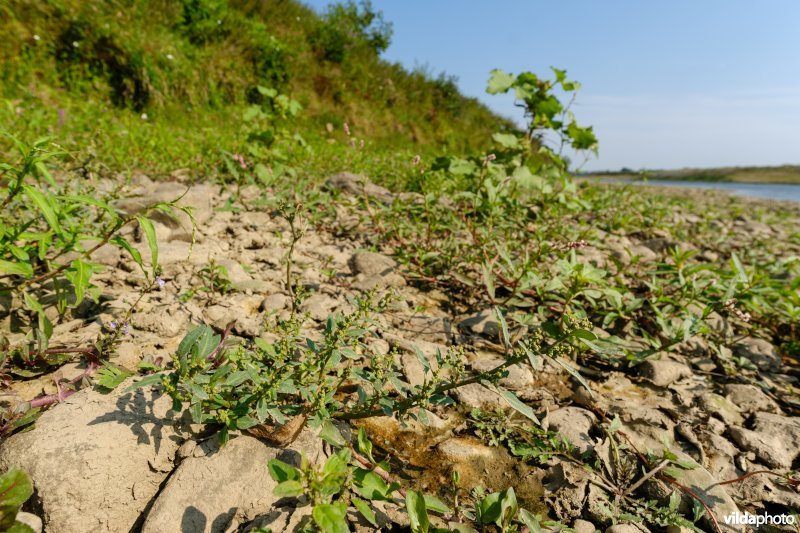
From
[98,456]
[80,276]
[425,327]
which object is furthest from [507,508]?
[80,276]

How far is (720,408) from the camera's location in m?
2.17

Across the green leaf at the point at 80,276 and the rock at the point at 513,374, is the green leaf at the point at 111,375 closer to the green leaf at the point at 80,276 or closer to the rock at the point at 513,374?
the green leaf at the point at 80,276

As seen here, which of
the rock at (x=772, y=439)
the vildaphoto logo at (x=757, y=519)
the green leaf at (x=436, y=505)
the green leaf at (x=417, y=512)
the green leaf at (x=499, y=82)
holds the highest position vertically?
the green leaf at (x=499, y=82)

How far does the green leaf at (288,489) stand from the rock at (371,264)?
1859mm

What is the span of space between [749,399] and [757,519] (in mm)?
877

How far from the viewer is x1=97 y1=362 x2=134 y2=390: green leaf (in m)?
1.62

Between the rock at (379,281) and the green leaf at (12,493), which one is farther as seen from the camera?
the rock at (379,281)

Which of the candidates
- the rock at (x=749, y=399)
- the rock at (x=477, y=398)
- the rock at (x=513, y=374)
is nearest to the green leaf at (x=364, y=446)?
the rock at (x=477, y=398)

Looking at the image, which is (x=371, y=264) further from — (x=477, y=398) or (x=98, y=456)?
(x=98, y=456)

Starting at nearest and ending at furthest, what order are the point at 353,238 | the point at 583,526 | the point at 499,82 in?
the point at 583,526, the point at 353,238, the point at 499,82

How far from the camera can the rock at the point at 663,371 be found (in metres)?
2.33

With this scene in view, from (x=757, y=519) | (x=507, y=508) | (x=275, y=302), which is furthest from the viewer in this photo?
(x=275, y=302)

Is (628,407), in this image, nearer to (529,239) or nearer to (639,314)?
(639,314)

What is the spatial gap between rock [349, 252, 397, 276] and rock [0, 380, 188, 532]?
160cm
